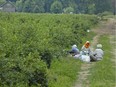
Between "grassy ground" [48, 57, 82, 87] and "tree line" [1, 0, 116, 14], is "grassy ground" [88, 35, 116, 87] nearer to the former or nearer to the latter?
"grassy ground" [48, 57, 82, 87]

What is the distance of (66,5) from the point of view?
98.6 m

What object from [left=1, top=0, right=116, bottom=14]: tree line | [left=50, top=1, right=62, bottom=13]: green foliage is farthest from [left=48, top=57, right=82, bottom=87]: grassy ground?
[left=50, top=1, right=62, bottom=13]: green foliage

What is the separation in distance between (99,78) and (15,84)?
6563 millimetres

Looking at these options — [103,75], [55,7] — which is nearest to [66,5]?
[55,7]

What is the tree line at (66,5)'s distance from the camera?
264 feet

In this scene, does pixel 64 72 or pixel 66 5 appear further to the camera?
pixel 66 5

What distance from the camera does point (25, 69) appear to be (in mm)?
13234

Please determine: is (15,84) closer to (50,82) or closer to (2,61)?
(2,61)

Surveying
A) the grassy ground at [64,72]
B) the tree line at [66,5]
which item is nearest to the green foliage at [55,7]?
the tree line at [66,5]

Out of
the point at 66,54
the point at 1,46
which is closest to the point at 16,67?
the point at 1,46

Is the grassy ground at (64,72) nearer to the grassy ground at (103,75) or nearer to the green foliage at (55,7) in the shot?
the grassy ground at (103,75)

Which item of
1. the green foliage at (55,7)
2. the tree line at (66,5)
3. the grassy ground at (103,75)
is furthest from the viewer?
the green foliage at (55,7)

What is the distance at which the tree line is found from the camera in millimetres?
80562

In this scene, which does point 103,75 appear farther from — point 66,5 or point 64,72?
point 66,5
